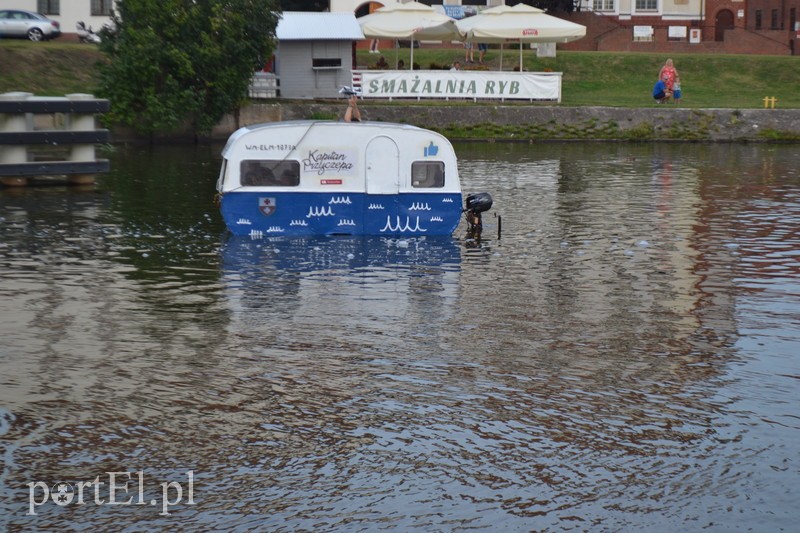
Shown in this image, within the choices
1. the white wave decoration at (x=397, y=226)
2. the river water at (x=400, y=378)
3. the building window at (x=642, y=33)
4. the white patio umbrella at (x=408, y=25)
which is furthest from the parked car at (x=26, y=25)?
the white wave decoration at (x=397, y=226)

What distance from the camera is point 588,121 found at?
148 feet

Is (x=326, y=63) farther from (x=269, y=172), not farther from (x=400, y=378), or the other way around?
(x=400, y=378)

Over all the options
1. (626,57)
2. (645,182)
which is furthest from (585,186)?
(626,57)

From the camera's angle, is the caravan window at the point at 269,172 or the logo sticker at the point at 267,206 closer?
the caravan window at the point at 269,172

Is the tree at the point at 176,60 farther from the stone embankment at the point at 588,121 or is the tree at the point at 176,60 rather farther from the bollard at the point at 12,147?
the bollard at the point at 12,147

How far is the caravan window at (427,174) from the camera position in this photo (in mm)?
22516

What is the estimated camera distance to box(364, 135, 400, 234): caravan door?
22.4 meters

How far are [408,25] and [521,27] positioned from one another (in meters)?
4.71

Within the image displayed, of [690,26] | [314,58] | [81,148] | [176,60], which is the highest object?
[690,26]

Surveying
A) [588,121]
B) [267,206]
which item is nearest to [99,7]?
[588,121]

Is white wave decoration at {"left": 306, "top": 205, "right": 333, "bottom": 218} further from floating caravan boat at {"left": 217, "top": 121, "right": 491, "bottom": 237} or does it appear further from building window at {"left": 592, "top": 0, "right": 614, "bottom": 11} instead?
building window at {"left": 592, "top": 0, "right": 614, "bottom": 11}

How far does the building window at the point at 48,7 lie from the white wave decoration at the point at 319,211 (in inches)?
1737

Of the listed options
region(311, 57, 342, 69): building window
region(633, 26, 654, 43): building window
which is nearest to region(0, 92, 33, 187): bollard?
region(311, 57, 342, 69): building window

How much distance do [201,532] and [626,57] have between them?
175ft
